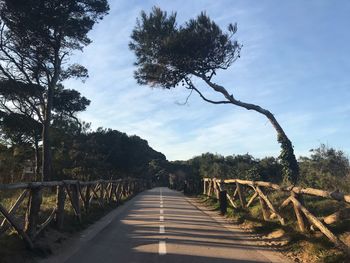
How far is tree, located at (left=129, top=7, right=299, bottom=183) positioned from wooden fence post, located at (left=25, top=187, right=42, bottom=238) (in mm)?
14139

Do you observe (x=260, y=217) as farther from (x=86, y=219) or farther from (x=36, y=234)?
(x=36, y=234)

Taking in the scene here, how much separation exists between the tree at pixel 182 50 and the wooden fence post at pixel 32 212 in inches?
557

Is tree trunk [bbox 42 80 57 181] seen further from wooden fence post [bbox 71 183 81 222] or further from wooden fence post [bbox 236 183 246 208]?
wooden fence post [bbox 236 183 246 208]

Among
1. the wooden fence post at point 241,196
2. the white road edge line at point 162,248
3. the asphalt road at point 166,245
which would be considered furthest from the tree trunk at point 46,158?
the white road edge line at point 162,248

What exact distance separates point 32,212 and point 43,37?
13320mm

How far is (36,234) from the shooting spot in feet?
36.1

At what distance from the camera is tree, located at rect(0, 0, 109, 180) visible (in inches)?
843

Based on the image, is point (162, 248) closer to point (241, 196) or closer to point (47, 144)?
point (241, 196)

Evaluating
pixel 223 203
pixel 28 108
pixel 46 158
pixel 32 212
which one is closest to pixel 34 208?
pixel 32 212

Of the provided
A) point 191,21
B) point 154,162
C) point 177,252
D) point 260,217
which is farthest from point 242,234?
point 154,162

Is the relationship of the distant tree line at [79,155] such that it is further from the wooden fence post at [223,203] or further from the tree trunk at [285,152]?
the tree trunk at [285,152]

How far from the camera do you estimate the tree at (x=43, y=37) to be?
2142 cm

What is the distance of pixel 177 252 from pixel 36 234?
10.5 ft

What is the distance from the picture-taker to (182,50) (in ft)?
80.8
